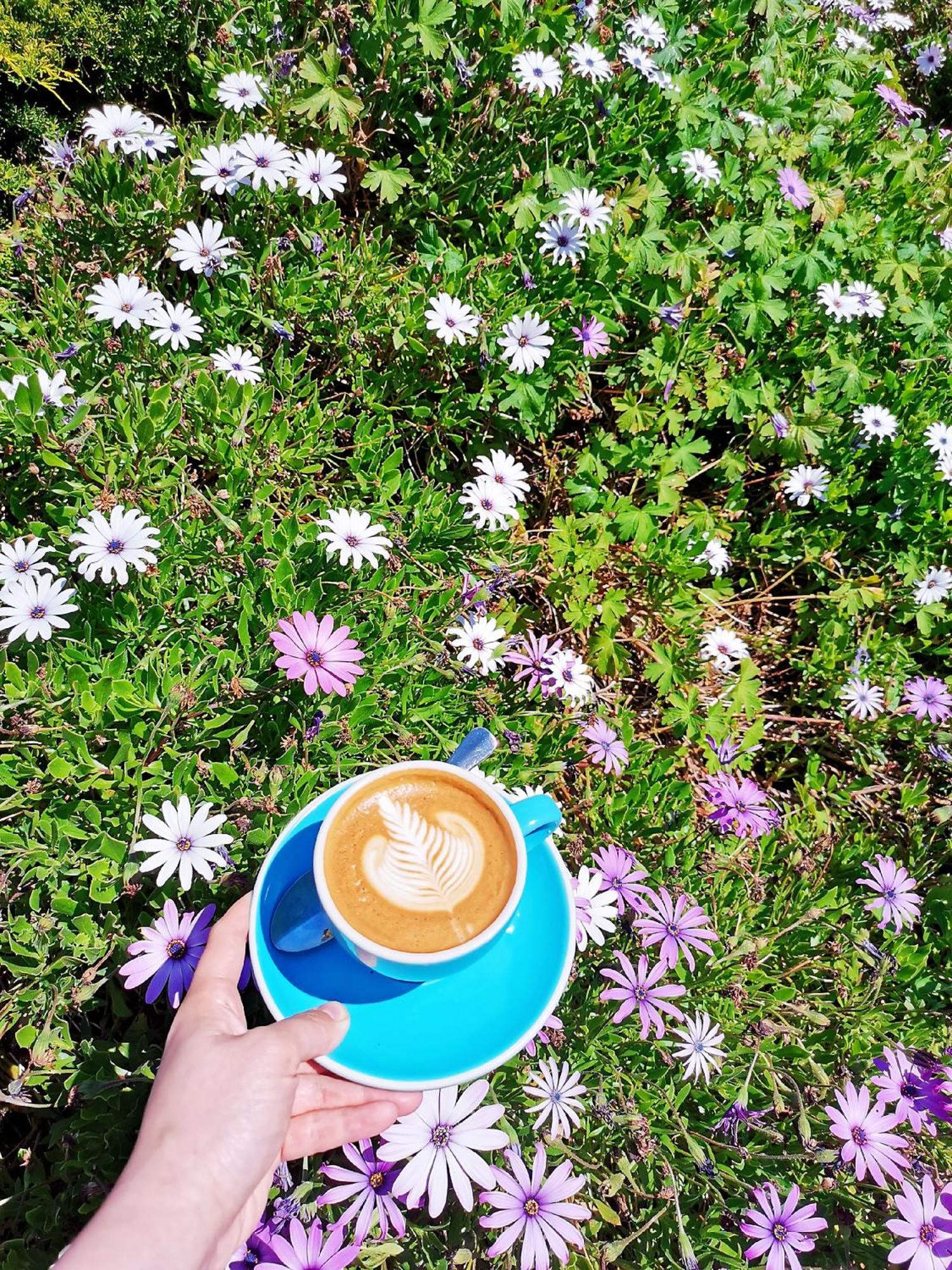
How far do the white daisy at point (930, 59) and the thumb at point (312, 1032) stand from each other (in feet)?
19.1

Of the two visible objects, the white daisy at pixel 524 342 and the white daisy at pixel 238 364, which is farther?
the white daisy at pixel 524 342

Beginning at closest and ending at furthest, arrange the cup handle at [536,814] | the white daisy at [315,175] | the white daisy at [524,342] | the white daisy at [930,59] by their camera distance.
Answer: the cup handle at [536,814] → the white daisy at [315,175] → the white daisy at [524,342] → the white daisy at [930,59]

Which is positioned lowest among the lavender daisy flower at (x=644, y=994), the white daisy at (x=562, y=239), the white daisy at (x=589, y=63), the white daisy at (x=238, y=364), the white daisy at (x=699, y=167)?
the lavender daisy flower at (x=644, y=994)

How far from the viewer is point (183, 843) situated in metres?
1.54

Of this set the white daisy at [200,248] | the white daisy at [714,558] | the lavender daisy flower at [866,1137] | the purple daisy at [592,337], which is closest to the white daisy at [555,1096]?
the lavender daisy flower at [866,1137]

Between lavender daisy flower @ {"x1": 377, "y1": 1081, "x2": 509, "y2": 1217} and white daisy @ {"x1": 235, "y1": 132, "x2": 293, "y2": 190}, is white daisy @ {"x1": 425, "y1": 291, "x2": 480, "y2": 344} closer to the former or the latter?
white daisy @ {"x1": 235, "y1": 132, "x2": 293, "y2": 190}

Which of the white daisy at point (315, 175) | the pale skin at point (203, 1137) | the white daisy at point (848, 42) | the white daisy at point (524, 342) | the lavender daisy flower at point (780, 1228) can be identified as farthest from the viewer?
the white daisy at point (848, 42)

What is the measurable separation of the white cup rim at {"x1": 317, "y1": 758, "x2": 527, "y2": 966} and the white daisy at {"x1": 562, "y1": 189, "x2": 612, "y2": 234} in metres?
2.13

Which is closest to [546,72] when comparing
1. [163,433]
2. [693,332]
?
[693,332]

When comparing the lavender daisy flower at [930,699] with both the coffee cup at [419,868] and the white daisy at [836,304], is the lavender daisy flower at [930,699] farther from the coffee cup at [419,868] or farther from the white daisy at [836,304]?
the coffee cup at [419,868]

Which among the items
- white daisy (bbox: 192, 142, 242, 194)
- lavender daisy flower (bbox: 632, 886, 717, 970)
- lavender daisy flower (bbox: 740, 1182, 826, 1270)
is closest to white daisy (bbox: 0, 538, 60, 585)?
white daisy (bbox: 192, 142, 242, 194)

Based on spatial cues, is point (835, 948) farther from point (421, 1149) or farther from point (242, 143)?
point (242, 143)

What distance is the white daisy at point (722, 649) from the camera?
105 inches

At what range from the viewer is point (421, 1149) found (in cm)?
137
